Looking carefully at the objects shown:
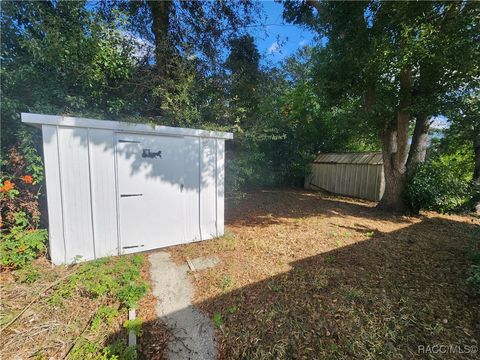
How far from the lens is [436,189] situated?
6.08 meters

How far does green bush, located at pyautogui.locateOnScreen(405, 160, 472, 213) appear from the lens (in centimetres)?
604

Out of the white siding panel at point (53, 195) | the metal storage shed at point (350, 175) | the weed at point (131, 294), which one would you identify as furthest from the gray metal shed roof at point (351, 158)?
the white siding panel at point (53, 195)

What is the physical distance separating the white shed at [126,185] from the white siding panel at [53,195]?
0.04ft

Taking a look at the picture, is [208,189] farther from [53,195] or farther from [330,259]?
[330,259]

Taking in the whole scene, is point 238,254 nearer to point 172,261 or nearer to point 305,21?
point 172,261

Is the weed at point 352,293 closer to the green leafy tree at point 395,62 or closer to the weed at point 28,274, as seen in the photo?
the weed at point 28,274

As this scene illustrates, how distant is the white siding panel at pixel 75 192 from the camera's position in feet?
10.3

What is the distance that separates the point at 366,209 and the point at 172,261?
6354 millimetres

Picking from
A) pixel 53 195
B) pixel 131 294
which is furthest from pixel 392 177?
pixel 53 195

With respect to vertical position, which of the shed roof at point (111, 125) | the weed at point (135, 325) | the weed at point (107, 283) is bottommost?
the weed at point (135, 325)

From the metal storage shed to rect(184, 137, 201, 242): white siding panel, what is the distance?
7.65 meters

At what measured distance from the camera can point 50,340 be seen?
2.05 metres

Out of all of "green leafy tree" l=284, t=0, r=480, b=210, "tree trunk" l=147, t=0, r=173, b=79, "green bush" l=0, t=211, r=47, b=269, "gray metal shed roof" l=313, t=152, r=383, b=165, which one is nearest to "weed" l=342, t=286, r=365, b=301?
"green bush" l=0, t=211, r=47, b=269

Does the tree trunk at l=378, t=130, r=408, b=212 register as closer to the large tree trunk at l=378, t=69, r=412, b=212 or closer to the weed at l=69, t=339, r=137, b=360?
the large tree trunk at l=378, t=69, r=412, b=212
